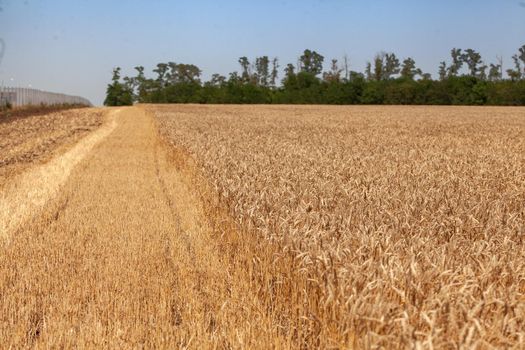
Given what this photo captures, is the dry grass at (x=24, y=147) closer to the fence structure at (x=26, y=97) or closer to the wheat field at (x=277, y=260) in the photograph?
the wheat field at (x=277, y=260)

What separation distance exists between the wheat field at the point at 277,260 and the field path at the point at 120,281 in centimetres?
2

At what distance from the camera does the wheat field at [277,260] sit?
335cm

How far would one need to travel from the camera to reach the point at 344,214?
18.3ft

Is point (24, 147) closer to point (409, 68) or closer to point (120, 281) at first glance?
point (120, 281)

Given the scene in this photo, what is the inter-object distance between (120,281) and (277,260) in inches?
72.8

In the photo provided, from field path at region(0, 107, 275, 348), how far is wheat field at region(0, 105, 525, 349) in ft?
0.08

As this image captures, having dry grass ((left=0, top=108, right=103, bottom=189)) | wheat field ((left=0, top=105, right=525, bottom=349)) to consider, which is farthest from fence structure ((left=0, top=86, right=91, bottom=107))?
wheat field ((left=0, top=105, right=525, bottom=349))

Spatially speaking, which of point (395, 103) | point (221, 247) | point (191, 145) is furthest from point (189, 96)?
point (221, 247)

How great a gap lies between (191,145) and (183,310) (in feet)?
34.4

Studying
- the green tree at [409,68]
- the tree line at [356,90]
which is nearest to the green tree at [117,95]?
the tree line at [356,90]

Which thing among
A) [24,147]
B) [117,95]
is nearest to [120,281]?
[24,147]

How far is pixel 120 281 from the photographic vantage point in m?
5.95

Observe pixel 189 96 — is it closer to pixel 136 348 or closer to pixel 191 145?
pixel 191 145

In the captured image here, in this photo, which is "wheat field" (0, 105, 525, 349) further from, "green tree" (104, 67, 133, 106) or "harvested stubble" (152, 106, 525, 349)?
"green tree" (104, 67, 133, 106)
